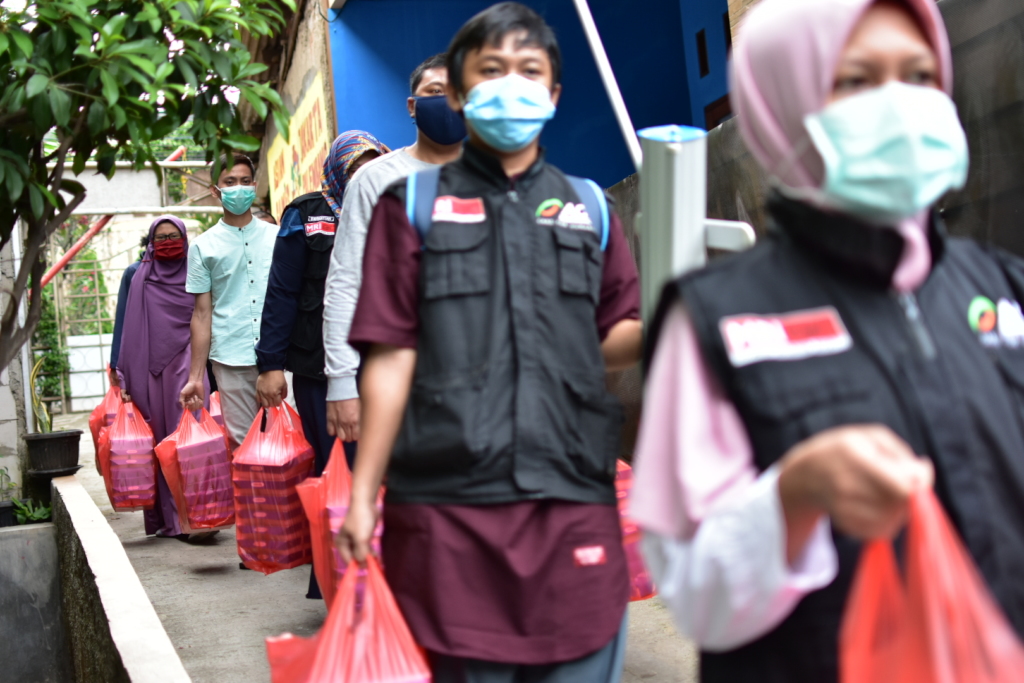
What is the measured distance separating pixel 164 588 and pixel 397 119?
4533 millimetres

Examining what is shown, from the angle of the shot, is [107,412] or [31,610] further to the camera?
[107,412]

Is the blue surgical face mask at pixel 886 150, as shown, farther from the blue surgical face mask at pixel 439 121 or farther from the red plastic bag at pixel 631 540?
the blue surgical face mask at pixel 439 121

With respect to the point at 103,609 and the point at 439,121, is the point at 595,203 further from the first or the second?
the point at 103,609

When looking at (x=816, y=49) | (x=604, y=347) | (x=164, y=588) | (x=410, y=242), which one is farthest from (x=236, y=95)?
(x=164, y=588)

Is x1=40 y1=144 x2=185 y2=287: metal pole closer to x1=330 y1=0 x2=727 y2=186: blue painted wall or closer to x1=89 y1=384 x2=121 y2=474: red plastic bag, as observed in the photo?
x1=89 y1=384 x2=121 y2=474: red plastic bag

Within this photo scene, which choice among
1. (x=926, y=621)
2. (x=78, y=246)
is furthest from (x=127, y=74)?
(x=78, y=246)

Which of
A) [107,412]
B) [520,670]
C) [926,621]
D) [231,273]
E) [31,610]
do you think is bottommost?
[31,610]

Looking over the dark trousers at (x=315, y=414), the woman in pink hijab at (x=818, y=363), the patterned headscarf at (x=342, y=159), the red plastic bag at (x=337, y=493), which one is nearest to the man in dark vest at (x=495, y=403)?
the woman in pink hijab at (x=818, y=363)

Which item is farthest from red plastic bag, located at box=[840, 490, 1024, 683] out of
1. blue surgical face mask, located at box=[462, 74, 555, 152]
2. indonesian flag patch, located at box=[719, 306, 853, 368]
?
blue surgical face mask, located at box=[462, 74, 555, 152]

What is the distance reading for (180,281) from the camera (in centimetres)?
721

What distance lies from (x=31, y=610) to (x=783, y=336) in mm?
5507

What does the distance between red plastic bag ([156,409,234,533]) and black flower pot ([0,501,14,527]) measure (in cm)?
189

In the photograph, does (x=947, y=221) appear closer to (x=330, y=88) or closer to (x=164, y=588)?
(x=164, y=588)

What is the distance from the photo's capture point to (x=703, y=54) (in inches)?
299
